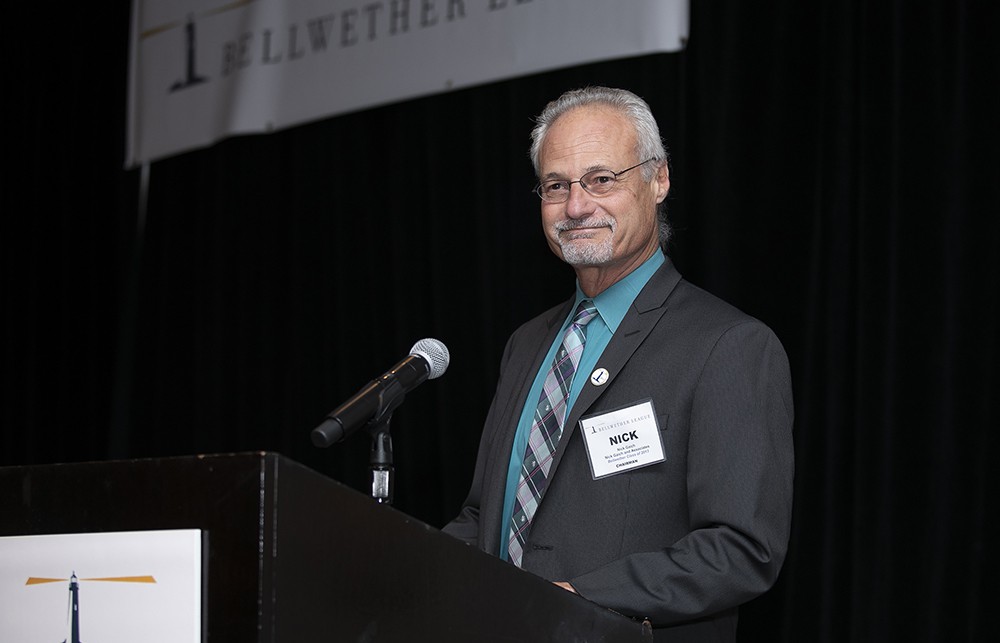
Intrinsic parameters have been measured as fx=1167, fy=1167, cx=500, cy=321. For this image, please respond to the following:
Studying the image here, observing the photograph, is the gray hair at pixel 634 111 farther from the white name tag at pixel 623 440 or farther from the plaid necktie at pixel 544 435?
the white name tag at pixel 623 440

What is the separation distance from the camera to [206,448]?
4.24m

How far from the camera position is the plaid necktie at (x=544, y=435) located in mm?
2090

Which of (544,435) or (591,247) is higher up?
(591,247)

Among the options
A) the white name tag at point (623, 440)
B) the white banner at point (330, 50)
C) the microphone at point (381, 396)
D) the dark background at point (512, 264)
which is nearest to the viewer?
the microphone at point (381, 396)

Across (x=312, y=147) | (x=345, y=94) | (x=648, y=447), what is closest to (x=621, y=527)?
(x=648, y=447)

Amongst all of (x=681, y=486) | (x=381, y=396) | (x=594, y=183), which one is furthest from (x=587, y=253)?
(x=381, y=396)

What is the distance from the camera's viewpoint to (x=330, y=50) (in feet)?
12.4

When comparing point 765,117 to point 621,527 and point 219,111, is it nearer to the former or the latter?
point 621,527

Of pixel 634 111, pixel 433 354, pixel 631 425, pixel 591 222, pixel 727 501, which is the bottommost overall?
pixel 727 501

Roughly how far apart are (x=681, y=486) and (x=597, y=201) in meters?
0.60

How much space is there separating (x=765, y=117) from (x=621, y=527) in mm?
1443

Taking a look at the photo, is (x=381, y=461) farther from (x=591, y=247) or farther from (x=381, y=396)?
(x=591, y=247)

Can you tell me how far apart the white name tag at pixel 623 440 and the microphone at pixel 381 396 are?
34 centimetres

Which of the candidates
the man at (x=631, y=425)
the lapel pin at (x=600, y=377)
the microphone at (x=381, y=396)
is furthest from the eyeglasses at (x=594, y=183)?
the microphone at (x=381, y=396)
